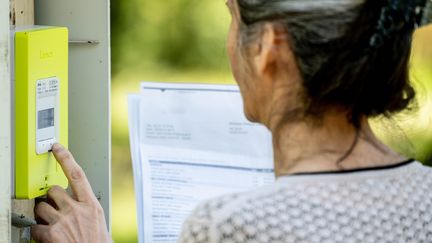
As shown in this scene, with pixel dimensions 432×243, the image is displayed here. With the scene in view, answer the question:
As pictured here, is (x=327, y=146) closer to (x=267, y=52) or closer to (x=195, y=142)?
(x=267, y=52)

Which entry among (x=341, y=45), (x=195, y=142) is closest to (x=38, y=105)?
(x=195, y=142)

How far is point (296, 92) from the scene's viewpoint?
167 cm

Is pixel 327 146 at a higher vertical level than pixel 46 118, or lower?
higher

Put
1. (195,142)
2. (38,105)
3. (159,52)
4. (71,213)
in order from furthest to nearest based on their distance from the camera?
(159,52) < (195,142) < (71,213) < (38,105)

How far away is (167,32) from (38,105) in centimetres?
182

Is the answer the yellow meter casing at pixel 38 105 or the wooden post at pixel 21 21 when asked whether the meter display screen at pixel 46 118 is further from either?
the wooden post at pixel 21 21

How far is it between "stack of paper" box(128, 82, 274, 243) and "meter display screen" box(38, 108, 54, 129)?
0.41m

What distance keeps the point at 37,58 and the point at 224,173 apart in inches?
25.9

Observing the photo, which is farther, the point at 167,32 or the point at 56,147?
the point at 167,32

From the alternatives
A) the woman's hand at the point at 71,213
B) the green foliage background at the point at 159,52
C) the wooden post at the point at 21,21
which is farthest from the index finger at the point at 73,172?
the green foliage background at the point at 159,52

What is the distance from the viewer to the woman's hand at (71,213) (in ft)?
8.07

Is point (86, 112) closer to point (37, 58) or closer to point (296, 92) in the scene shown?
point (37, 58)

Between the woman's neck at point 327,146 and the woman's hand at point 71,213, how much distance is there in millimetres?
862

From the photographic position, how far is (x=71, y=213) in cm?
249
